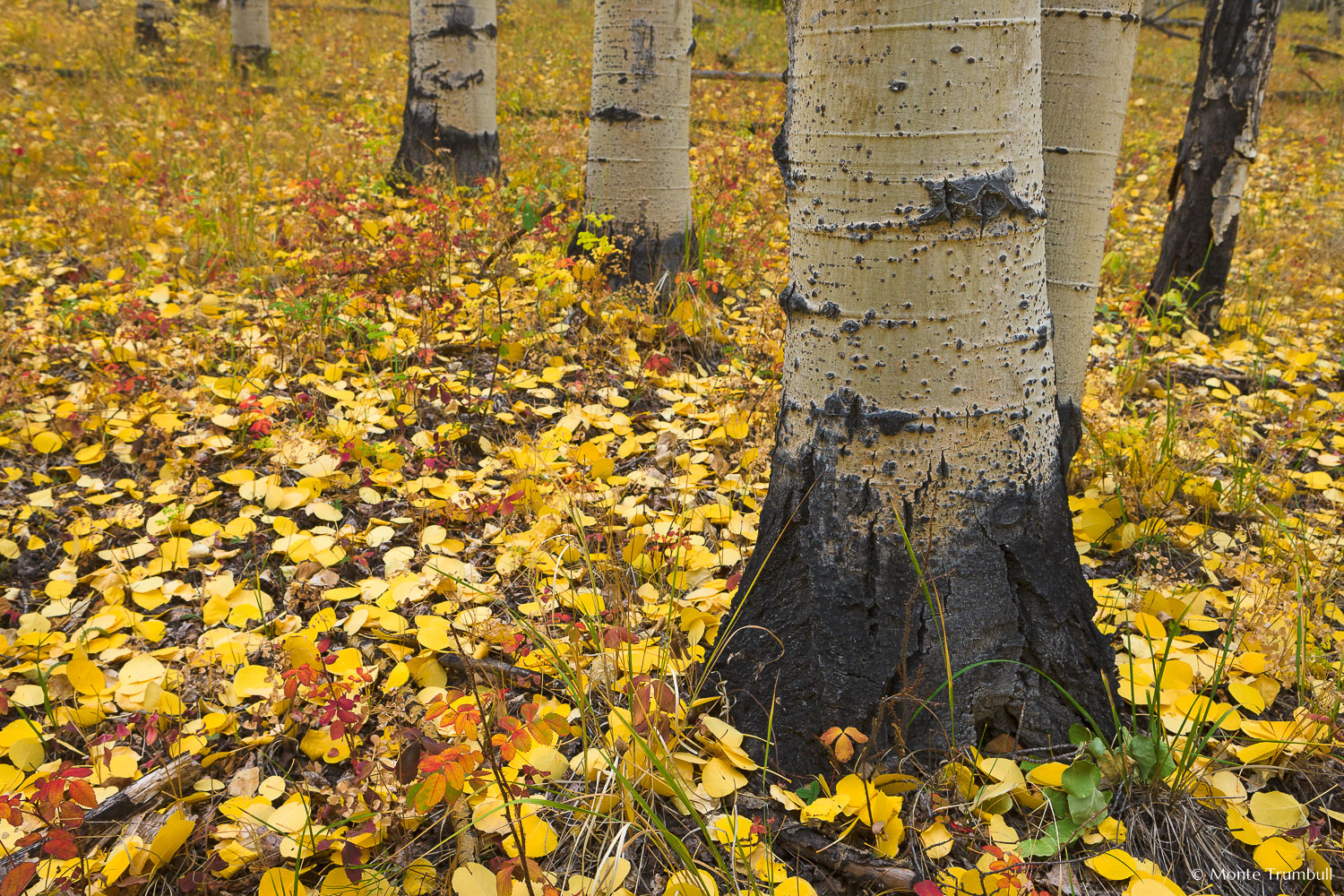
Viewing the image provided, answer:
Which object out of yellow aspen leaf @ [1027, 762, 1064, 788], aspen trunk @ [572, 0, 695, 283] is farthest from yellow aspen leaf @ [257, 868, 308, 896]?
aspen trunk @ [572, 0, 695, 283]

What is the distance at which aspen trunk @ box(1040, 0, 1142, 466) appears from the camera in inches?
62.1

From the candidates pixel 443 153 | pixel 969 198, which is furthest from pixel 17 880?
pixel 443 153

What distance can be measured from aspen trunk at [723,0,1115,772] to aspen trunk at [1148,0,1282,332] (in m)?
2.84

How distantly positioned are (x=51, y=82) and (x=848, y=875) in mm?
8069

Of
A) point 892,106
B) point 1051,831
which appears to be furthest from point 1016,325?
point 1051,831

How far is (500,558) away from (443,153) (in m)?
2.97

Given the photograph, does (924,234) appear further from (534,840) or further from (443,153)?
(443,153)

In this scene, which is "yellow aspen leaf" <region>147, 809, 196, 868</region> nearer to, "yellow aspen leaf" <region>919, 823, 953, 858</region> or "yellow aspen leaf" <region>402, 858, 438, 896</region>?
"yellow aspen leaf" <region>402, 858, 438, 896</region>

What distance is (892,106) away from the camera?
3.78ft

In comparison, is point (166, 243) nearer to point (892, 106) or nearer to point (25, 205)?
point (25, 205)

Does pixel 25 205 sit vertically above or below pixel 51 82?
below

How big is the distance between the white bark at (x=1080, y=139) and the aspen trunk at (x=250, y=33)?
7841 mm

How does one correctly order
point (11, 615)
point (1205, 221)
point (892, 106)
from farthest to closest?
point (1205, 221) → point (11, 615) → point (892, 106)

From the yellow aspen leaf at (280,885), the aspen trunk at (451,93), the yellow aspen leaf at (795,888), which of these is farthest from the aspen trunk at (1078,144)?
the aspen trunk at (451,93)
